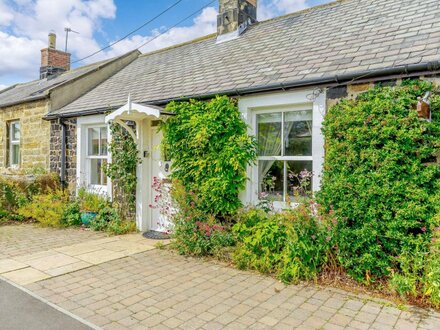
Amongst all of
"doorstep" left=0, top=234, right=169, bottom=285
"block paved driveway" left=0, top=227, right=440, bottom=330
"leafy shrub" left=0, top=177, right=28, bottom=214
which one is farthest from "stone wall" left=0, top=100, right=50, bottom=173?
"block paved driveway" left=0, top=227, right=440, bottom=330

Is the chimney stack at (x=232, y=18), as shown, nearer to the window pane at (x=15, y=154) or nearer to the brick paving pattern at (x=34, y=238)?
the brick paving pattern at (x=34, y=238)

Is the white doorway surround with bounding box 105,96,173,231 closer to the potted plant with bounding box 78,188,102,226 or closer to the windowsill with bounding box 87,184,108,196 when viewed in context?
the potted plant with bounding box 78,188,102,226

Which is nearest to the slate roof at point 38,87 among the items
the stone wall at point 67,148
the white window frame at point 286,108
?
the stone wall at point 67,148

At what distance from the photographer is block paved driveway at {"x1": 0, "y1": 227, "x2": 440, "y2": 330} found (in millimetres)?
3359

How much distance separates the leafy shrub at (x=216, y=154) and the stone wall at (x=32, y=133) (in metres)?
6.29

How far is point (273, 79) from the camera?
19.7ft

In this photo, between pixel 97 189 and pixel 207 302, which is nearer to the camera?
pixel 207 302

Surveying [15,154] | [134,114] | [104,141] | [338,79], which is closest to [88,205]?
[104,141]

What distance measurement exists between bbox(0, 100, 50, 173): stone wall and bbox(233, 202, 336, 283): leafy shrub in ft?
26.3

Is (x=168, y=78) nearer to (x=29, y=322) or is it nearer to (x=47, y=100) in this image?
(x=47, y=100)

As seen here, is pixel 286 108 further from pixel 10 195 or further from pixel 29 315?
pixel 10 195

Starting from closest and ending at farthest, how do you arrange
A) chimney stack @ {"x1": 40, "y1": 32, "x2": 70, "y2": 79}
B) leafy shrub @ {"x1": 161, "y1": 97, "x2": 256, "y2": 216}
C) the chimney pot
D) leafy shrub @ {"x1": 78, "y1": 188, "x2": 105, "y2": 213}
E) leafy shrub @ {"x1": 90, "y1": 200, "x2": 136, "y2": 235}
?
1. leafy shrub @ {"x1": 161, "y1": 97, "x2": 256, "y2": 216}
2. leafy shrub @ {"x1": 90, "y1": 200, "x2": 136, "y2": 235}
3. leafy shrub @ {"x1": 78, "y1": 188, "x2": 105, "y2": 213}
4. chimney stack @ {"x1": 40, "y1": 32, "x2": 70, "y2": 79}
5. the chimney pot

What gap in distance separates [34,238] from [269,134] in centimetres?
544

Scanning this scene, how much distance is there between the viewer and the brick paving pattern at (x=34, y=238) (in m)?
6.11
